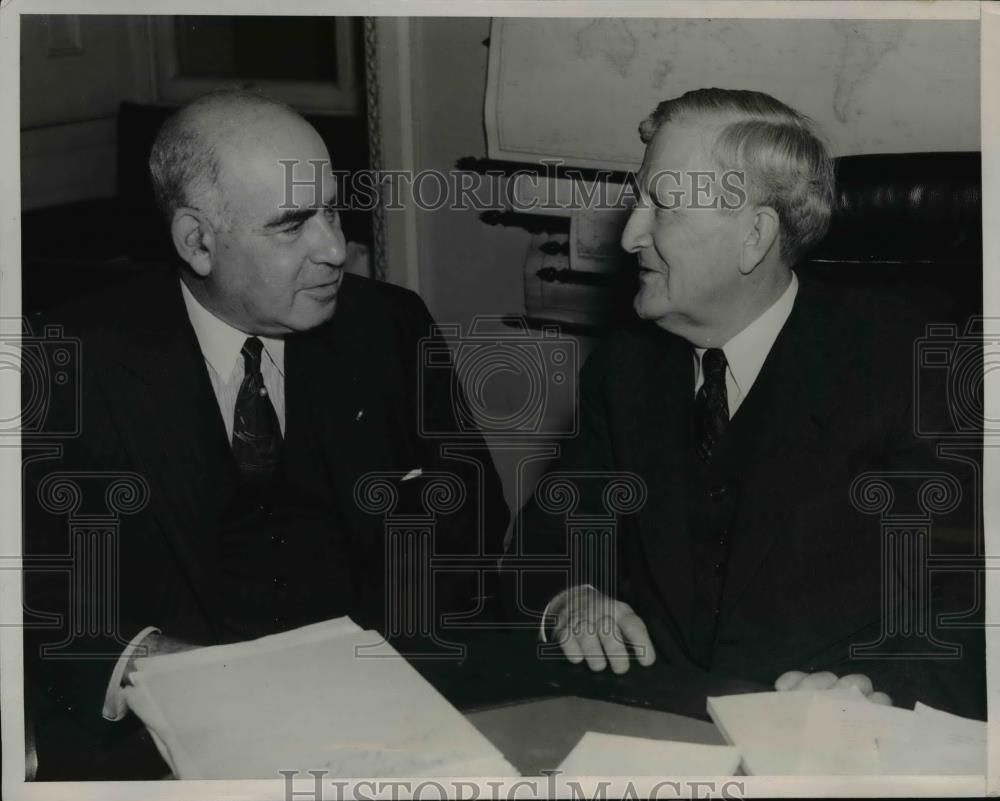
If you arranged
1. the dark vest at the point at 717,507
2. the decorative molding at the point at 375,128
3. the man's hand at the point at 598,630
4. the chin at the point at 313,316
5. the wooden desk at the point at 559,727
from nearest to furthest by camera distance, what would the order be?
1. the wooden desk at the point at 559,727
2. the man's hand at the point at 598,630
3. the dark vest at the point at 717,507
4. the chin at the point at 313,316
5. the decorative molding at the point at 375,128

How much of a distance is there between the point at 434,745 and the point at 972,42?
1.21 metres

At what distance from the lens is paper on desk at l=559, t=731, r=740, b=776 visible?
1.31 meters

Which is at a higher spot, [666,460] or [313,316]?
[313,316]

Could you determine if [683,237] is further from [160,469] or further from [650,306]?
[160,469]

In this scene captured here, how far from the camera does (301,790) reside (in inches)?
58.6

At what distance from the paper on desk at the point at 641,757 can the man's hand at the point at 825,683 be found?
14 cm

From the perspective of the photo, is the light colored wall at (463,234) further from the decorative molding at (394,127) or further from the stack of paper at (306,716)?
the stack of paper at (306,716)

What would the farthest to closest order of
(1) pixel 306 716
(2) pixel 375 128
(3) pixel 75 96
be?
(3) pixel 75 96 < (2) pixel 375 128 < (1) pixel 306 716

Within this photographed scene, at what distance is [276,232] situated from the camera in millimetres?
1556

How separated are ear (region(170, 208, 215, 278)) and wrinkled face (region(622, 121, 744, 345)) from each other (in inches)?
23.6

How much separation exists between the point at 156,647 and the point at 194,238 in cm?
59

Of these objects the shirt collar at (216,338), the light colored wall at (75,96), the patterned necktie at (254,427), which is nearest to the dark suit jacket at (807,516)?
the patterned necktie at (254,427)

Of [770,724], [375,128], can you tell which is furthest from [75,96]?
[770,724]

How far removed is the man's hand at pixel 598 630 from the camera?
142cm
